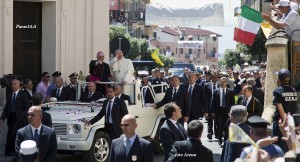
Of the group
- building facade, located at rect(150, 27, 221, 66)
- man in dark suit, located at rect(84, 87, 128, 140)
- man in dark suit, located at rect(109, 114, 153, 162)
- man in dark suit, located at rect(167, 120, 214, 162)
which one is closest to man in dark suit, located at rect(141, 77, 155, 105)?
man in dark suit, located at rect(84, 87, 128, 140)

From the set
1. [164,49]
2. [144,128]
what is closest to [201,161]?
[144,128]

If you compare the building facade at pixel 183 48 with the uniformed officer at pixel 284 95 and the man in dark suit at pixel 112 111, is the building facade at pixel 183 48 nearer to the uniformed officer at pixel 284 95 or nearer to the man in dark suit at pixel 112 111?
the man in dark suit at pixel 112 111

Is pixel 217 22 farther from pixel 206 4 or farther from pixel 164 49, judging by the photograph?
pixel 164 49

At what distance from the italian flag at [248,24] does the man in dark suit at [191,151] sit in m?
10.6

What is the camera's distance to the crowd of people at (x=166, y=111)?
863 cm

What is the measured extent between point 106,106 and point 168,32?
11509 centimetres

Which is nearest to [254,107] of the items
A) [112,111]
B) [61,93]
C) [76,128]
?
[112,111]

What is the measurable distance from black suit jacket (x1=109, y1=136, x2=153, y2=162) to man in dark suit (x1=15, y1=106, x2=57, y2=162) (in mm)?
1393

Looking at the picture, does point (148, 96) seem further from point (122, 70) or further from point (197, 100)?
point (197, 100)

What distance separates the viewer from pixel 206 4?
93.7 ft

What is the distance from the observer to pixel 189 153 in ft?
27.7

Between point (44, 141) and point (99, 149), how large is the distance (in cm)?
532

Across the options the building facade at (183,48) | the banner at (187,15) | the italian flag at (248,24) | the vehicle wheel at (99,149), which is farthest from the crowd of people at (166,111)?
the building facade at (183,48)

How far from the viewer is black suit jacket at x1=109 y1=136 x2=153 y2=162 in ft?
29.2
